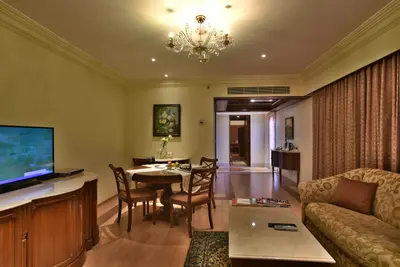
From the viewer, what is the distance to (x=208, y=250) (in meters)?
2.72

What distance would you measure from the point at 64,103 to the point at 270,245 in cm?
331

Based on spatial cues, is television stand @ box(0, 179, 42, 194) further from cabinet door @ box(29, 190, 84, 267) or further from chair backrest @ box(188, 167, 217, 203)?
chair backrest @ box(188, 167, 217, 203)

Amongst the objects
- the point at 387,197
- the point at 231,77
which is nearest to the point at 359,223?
the point at 387,197

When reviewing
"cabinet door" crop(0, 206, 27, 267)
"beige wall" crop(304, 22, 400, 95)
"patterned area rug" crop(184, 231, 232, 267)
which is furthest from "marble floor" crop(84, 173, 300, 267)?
"beige wall" crop(304, 22, 400, 95)

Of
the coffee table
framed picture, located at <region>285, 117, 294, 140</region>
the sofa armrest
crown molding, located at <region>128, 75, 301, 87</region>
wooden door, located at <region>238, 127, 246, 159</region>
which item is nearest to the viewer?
the coffee table

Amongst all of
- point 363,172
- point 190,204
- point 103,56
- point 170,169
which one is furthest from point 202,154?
point 363,172

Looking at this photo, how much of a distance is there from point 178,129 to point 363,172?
3.73 meters

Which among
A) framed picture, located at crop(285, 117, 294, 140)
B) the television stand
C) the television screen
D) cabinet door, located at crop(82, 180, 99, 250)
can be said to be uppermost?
framed picture, located at crop(285, 117, 294, 140)

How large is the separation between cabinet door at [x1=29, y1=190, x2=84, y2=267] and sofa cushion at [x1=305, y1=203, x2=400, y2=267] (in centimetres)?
253

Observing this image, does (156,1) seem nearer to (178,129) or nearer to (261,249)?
(261,249)

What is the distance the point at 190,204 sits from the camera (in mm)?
3184

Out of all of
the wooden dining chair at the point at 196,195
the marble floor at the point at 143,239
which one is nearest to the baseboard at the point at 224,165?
the marble floor at the point at 143,239

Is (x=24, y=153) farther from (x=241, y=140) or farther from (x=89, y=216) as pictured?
(x=241, y=140)

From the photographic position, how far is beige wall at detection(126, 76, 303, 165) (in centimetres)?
555
